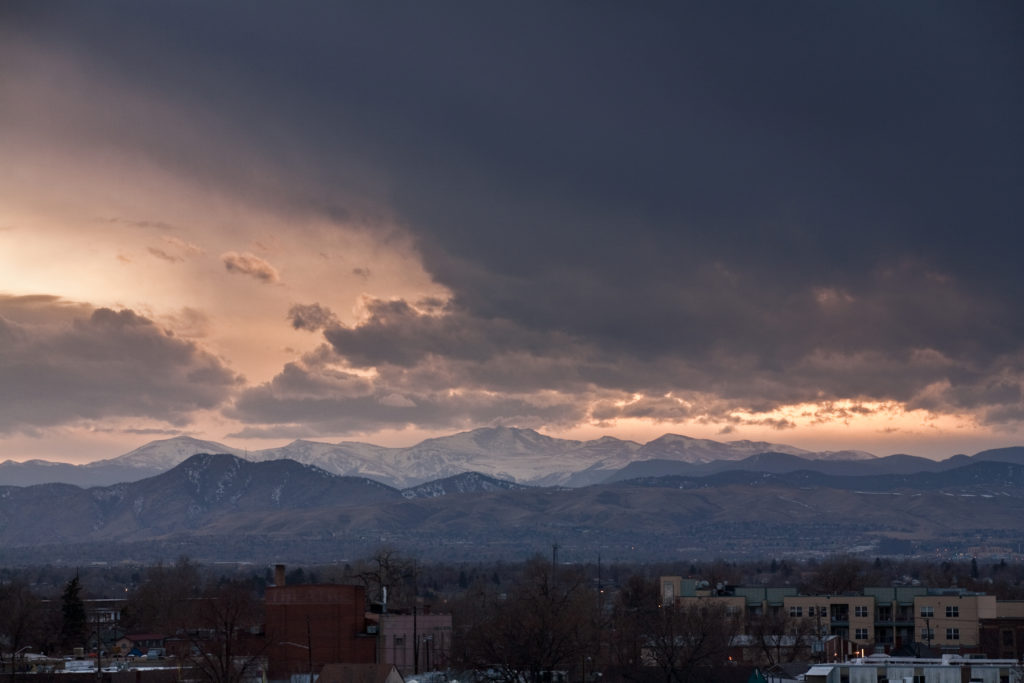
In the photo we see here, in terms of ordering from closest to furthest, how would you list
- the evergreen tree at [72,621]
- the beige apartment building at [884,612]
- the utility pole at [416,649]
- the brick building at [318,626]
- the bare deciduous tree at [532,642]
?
the bare deciduous tree at [532,642]
the brick building at [318,626]
the utility pole at [416,649]
the beige apartment building at [884,612]
the evergreen tree at [72,621]

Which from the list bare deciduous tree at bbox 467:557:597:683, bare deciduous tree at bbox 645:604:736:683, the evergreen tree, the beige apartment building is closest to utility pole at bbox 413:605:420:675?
bare deciduous tree at bbox 467:557:597:683

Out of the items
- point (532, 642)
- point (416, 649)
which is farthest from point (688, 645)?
point (416, 649)

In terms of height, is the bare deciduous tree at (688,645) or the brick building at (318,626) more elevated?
the brick building at (318,626)

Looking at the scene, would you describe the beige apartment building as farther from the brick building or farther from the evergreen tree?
the evergreen tree

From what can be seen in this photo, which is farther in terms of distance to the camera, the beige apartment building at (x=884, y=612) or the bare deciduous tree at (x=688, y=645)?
the beige apartment building at (x=884, y=612)

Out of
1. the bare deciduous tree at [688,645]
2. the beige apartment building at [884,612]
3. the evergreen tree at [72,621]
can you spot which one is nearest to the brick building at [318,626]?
the bare deciduous tree at [688,645]

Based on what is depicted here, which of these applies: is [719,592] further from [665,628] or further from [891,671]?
[891,671]

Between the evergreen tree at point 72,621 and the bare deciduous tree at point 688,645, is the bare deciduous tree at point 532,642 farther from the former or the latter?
the evergreen tree at point 72,621

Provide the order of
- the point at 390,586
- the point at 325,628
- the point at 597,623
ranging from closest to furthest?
the point at 325,628 < the point at 597,623 < the point at 390,586

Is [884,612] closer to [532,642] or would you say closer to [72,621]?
[532,642]

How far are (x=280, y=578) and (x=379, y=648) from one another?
59.8ft

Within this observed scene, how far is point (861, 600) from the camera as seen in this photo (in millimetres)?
178750

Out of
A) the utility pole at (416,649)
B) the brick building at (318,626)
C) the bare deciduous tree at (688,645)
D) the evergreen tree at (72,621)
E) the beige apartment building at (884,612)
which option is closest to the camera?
Result: the brick building at (318,626)

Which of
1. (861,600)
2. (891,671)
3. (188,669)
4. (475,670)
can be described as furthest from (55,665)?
(861,600)
